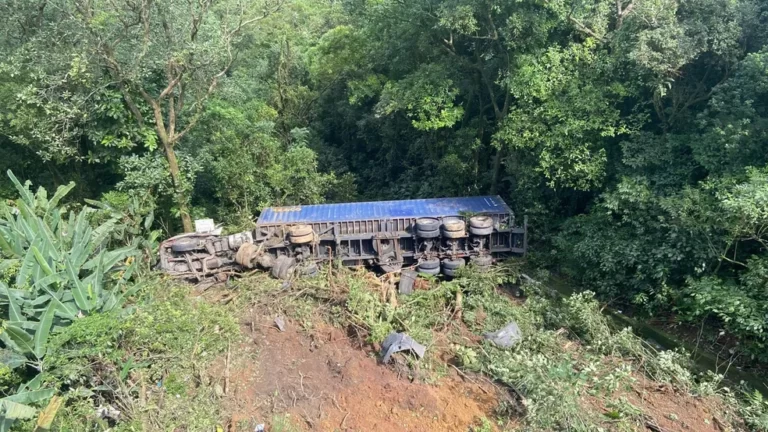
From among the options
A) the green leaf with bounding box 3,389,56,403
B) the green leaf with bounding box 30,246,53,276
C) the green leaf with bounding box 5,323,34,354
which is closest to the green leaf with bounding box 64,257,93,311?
the green leaf with bounding box 30,246,53,276

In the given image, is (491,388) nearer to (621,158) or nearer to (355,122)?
(621,158)

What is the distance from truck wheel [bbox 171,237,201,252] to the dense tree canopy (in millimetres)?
2440

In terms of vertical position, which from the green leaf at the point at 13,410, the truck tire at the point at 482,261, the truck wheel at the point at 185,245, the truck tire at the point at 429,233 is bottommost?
the truck tire at the point at 482,261

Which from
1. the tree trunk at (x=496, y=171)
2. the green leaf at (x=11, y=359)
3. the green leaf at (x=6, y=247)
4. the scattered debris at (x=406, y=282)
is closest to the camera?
the green leaf at (x=11, y=359)

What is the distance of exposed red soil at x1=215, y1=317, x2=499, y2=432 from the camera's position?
23.2 ft

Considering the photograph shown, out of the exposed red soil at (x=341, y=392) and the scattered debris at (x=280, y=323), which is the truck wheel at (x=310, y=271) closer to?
the scattered debris at (x=280, y=323)

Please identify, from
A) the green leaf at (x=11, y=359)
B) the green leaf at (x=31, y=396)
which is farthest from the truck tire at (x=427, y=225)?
the green leaf at (x=11, y=359)

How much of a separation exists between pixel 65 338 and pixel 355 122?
1411 centimetres

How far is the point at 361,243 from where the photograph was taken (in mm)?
11641

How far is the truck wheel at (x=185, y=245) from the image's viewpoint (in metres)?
11.0

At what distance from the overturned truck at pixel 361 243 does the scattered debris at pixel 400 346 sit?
3.10 m

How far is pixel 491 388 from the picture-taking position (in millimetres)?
7574

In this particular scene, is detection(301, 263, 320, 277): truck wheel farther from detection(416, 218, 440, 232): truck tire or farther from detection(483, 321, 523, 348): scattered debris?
detection(483, 321, 523, 348): scattered debris

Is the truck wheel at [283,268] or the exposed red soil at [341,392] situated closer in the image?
the exposed red soil at [341,392]
